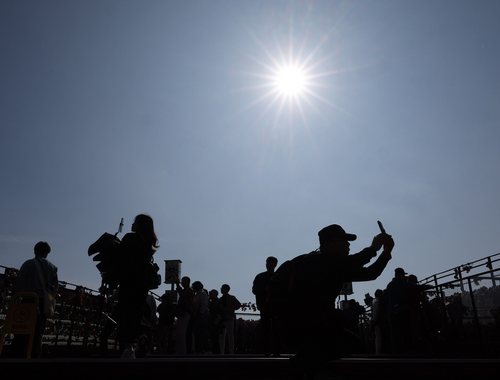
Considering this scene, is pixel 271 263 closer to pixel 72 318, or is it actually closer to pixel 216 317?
pixel 216 317

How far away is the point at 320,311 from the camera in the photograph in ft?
8.21

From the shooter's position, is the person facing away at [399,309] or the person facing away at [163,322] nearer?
the person facing away at [399,309]

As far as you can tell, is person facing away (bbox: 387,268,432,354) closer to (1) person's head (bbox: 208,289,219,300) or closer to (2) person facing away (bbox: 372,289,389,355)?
(2) person facing away (bbox: 372,289,389,355)

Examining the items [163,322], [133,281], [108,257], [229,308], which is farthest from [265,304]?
[229,308]

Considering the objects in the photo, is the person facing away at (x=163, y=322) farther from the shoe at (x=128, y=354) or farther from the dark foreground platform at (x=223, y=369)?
the dark foreground platform at (x=223, y=369)

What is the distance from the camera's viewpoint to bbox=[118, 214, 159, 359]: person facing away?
3.99 meters

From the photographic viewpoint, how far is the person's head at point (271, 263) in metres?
6.11

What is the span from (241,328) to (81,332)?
607cm

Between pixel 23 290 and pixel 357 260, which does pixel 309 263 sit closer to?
pixel 357 260

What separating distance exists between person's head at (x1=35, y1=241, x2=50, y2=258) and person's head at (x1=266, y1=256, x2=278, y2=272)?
3.53 m

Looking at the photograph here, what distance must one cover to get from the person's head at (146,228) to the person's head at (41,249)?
78.8 inches

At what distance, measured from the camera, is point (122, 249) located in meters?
4.11

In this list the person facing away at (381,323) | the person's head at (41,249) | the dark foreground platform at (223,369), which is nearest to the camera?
the dark foreground platform at (223,369)

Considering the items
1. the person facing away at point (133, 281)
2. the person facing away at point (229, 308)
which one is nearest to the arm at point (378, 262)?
the person facing away at point (133, 281)
